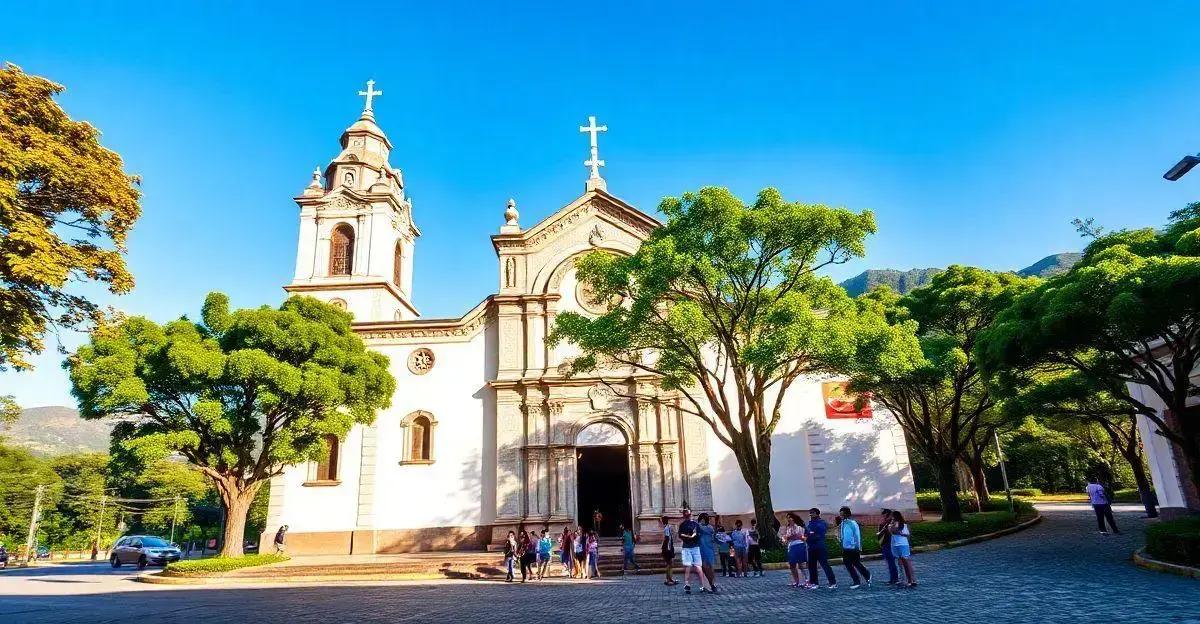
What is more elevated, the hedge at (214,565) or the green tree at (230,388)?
the green tree at (230,388)

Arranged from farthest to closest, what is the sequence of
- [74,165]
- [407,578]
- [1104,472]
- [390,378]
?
[1104,472], [390,378], [407,578], [74,165]

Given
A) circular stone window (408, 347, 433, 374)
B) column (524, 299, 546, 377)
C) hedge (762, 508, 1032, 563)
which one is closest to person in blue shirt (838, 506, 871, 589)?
hedge (762, 508, 1032, 563)

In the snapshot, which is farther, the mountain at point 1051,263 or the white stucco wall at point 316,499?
the mountain at point 1051,263

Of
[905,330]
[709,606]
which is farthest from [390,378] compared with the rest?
[905,330]

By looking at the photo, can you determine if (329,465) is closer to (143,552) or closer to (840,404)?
(143,552)

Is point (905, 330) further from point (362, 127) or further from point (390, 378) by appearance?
point (362, 127)

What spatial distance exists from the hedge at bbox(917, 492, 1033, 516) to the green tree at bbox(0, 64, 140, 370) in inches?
1150

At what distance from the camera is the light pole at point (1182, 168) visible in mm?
9789

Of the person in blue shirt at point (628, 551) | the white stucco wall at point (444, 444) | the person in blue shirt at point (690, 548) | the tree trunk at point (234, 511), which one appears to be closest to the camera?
the person in blue shirt at point (690, 548)

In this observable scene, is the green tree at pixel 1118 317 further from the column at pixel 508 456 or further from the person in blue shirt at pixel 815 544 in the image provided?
the column at pixel 508 456

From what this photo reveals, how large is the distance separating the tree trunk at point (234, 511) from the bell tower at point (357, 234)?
8580 mm

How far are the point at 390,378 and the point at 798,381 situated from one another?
1526 centimetres

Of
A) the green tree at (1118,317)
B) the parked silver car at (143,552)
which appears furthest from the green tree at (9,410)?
the green tree at (1118,317)

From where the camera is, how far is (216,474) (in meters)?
19.2
